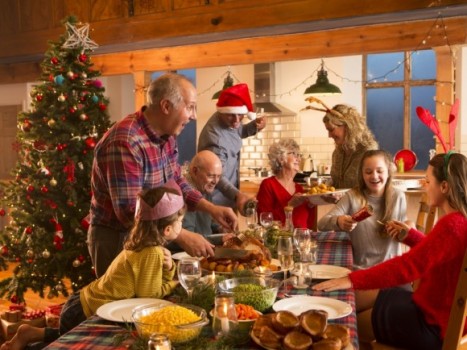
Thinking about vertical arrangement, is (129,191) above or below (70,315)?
above

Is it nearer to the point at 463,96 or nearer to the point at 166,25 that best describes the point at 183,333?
the point at 166,25

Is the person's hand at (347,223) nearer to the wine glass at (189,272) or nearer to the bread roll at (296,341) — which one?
the wine glass at (189,272)

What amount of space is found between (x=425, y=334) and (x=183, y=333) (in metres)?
1.28

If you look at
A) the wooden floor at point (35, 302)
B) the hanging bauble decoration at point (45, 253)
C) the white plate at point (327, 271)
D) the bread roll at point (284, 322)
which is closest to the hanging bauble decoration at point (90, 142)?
the hanging bauble decoration at point (45, 253)

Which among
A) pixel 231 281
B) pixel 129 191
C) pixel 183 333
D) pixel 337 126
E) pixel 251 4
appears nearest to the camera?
pixel 183 333

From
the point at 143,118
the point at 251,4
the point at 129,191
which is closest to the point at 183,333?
the point at 129,191

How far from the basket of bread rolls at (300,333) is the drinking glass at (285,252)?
68 centimetres

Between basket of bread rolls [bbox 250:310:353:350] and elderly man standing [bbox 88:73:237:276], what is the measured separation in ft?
3.87

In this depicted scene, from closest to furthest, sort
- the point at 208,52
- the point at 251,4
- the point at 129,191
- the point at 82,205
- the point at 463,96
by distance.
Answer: the point at 129,191 < the point at 82,205 < the point at 251,4 < the point at 208,52 < the point at 463,96

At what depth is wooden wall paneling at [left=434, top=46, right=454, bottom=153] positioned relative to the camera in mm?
6145

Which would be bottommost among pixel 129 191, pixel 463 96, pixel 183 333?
pixel 183 333

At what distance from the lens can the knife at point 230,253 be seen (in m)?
2.42

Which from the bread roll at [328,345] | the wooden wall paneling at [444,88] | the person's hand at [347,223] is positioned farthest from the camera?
the wooden wall paneling at [444,88]

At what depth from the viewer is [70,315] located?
7.47 feet
